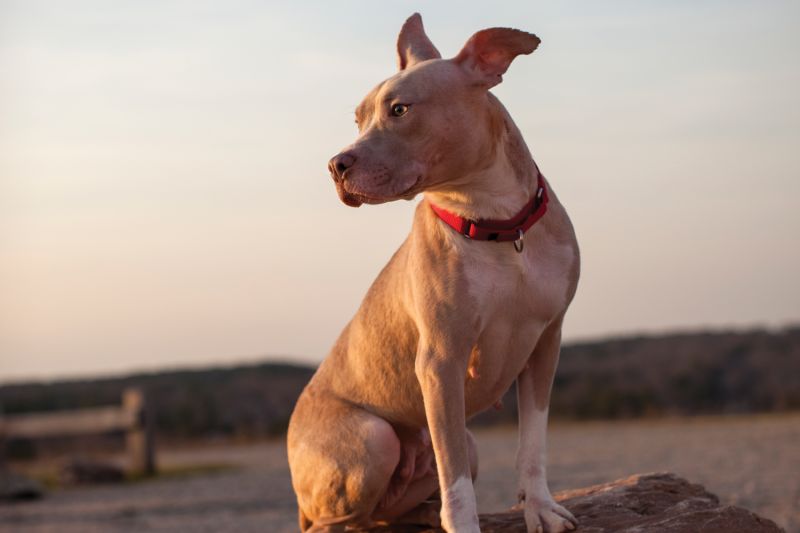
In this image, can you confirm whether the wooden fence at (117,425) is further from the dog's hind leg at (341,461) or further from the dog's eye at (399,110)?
the dog's eye at (399,110)

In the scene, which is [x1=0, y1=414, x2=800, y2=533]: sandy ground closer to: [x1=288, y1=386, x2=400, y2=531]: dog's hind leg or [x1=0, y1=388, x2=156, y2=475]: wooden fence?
[x1=0, y1=388, x2=156, y2=475]: wooden fence

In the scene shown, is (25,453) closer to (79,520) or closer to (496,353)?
(79,520)

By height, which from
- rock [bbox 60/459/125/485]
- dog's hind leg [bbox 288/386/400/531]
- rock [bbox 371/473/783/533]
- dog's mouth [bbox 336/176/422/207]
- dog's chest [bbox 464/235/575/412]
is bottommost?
rock [bbox 60/459/125/485]

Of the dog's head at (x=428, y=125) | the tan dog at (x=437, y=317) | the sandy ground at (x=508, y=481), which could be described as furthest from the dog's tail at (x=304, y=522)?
the sandy ground at (x=508, y=481)

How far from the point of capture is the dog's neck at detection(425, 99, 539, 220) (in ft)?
15.6

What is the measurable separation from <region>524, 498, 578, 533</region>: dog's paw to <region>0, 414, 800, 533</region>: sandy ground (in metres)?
3.82

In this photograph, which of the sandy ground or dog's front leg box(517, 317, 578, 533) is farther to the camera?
the sandy ground

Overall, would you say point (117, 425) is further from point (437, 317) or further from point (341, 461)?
point (437, 317)

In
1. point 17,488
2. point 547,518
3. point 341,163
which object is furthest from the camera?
point 17,488

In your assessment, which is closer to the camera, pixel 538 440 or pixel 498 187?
pixel 498 187

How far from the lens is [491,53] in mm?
4734

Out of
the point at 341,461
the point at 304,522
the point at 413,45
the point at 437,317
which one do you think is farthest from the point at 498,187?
the point at 304,522

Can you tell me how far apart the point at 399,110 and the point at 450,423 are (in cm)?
131

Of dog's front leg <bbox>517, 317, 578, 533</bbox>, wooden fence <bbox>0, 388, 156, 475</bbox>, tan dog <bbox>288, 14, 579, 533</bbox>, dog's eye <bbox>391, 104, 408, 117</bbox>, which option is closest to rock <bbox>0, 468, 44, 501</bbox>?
wooden fence <bbox>0, 388, 156, 475</bbox>
